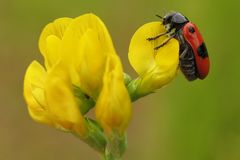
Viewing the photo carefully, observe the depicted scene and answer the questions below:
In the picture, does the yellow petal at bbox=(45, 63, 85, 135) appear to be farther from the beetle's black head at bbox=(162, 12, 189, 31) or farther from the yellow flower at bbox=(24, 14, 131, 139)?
the beetle's black head at bbox=(162, 12, 189, 31)

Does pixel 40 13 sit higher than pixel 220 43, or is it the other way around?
pixel 220 43

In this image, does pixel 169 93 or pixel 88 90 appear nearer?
pixel 88 90

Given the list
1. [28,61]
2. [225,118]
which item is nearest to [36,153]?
[28,61]

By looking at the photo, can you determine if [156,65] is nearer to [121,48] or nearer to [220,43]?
[220,43]

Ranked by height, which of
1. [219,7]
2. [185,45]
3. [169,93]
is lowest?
[169,93]

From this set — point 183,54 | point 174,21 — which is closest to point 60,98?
point 183,54

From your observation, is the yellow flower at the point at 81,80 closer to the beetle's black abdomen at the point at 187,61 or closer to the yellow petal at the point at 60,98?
the yellow petal at the point at 60,98

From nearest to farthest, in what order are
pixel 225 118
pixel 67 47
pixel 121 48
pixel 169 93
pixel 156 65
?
pixel 67 47, pixel 156 65, pixel 225 118, pixel 169 93, pixel 121 48

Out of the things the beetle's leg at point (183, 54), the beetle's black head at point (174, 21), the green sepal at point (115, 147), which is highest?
the beetle's black head at point (174, 21)

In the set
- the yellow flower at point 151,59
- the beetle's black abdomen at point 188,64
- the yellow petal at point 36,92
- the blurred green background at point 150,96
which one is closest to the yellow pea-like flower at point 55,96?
the yellow petal at point 36,92
